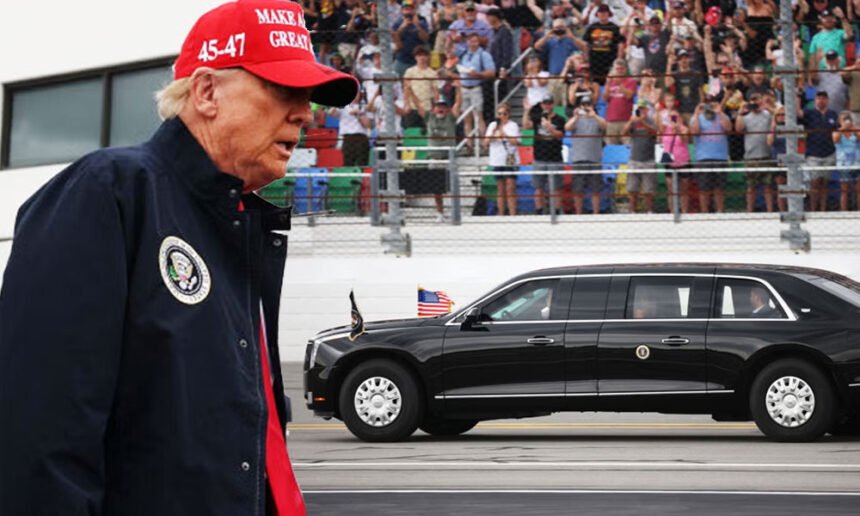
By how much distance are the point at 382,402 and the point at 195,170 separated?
36.9 feet

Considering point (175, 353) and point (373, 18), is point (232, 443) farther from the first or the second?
point (373, 18)

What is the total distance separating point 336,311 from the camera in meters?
22.6

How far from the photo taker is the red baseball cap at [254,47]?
2.95m

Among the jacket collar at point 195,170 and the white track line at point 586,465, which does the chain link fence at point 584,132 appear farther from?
the jacket collar at point 195,170

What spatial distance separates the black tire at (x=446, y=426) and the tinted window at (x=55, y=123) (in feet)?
45.1

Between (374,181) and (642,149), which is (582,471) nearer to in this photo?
(642,149)

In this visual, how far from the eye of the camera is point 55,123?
92.3 ft

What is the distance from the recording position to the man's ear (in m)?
2.96

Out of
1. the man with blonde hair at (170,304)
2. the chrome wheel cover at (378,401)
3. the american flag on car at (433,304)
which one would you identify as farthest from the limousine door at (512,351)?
the man with blonde hair at (170,304)

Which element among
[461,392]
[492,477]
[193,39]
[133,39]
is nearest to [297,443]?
[461,392]

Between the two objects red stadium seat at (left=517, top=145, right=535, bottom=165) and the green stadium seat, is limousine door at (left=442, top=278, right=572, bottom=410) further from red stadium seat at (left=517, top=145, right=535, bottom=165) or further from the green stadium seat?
the green stadium seat

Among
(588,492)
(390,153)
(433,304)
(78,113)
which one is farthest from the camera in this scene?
(78,113)

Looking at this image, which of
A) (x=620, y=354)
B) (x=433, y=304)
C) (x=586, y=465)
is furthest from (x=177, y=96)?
(x=433, y=304)

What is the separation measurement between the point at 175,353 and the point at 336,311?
65.6ft
